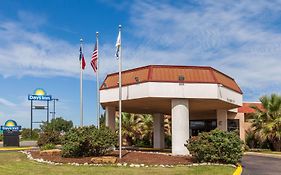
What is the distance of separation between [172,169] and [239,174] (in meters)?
2.81

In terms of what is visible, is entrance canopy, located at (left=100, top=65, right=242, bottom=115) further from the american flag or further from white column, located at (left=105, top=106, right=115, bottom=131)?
white column, located at (left=105, top=106, right=115, bottom=131)

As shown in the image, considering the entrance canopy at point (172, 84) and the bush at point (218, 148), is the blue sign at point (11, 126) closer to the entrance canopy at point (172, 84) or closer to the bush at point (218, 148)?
the entrance canopy at point (172, 84)

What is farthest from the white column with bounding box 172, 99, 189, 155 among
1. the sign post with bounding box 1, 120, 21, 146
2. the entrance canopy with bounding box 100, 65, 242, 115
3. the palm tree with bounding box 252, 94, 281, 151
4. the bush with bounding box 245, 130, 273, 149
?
the sign post with bounding box 1, 120, 21, 146

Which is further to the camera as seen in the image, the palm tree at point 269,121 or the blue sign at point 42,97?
the blue sign at point 42,97

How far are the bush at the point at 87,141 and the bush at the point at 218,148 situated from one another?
15.3ft

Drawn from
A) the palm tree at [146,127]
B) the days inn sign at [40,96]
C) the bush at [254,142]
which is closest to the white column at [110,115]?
the palm tree at [146,127]

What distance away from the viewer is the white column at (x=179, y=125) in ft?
→ 83.6

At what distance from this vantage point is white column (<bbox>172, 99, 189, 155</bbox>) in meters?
25.5

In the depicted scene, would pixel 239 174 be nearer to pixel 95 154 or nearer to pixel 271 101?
pixel 95 154

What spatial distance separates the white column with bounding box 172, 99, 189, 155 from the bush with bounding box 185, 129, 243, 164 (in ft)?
14.5

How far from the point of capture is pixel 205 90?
25.6 m

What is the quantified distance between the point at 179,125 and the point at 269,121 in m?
15.6

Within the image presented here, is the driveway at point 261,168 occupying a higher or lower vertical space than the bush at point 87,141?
lower

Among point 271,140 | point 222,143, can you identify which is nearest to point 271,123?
point 271,140
